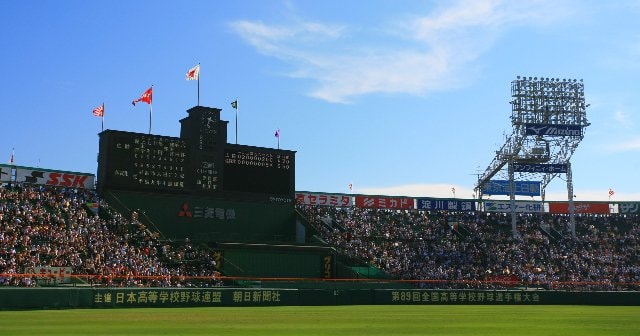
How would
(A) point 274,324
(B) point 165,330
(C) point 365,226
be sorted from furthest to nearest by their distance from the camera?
1. (C) point 365,226
2. (A) point 274,324
3. (B) point 165,330

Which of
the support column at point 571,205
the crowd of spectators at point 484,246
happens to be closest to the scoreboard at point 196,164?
the crowd of spectators at point 484,246

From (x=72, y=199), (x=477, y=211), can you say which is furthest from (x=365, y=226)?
(x=72, y=199)

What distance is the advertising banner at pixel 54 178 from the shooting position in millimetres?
49750

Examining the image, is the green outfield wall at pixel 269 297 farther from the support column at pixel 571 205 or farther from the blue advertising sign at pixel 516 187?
the blue advertising sign at pixel 516 187

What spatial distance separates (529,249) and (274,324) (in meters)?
47.9

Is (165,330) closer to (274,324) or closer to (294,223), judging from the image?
(274,324)

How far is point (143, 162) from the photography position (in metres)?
49.7

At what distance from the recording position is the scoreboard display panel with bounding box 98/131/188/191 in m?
48.8

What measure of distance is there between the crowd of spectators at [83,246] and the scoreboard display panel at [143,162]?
2.43m

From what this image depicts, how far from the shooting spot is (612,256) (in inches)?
2547

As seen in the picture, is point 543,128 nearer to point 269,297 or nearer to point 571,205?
point 571,205

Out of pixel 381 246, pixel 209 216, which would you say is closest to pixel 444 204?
pixel 381 246

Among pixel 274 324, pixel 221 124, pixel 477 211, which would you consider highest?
pixel 221 124

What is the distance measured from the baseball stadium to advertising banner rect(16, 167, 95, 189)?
0.13 metres
